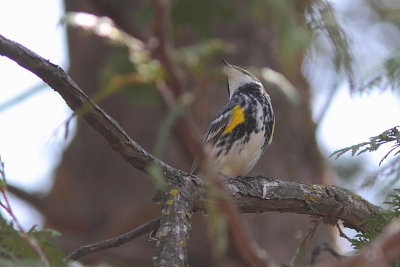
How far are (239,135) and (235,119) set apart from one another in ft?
0.37

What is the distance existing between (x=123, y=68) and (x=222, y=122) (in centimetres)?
93

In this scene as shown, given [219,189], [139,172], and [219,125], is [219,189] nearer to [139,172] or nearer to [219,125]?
[219,125]

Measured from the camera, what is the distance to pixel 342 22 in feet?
6.26

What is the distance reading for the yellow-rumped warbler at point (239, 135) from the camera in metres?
3.98

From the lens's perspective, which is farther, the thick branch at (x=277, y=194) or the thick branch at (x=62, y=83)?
the thick branch at (x=277, y=194)

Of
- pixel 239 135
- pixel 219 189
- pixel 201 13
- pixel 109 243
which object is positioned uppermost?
pixel 201 13

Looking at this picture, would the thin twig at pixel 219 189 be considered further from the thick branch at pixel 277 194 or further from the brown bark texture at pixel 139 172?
the brown bark texture at pixel 139 172

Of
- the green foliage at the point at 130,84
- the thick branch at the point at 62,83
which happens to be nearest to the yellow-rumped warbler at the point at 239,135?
the green foliage at the point at 130,84

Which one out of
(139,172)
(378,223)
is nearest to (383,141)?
(378,223)

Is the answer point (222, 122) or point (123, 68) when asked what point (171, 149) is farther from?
point (222, 122)

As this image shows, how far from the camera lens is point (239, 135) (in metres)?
3.99

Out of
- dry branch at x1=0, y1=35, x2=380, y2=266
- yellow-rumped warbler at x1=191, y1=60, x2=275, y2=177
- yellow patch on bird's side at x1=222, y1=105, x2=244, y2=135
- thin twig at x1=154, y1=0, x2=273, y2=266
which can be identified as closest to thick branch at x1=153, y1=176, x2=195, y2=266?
dry branch at x1=0, y1=35, x2=380, y2=266

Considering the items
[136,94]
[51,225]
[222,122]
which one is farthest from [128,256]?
[222,122]

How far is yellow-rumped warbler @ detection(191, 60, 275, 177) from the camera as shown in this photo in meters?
3.98
